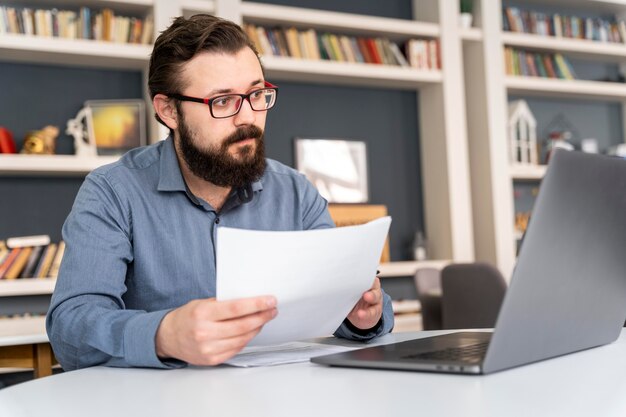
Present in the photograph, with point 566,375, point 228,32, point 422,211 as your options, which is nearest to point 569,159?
point 566,375

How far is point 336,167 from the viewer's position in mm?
5188

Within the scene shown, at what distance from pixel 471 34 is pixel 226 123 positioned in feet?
13.0

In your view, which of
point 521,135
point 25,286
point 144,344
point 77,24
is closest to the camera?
point 144,344

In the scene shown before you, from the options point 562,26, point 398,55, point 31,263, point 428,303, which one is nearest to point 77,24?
point 31,263

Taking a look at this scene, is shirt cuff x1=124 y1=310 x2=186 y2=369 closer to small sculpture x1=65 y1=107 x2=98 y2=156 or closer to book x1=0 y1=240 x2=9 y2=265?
book x1=0 y1=240 x2=9 y2=265

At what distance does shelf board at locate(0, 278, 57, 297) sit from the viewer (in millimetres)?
Result: 4012

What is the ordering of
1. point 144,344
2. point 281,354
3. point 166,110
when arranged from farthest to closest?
point 166,110 < point 281,354 < point 144,344

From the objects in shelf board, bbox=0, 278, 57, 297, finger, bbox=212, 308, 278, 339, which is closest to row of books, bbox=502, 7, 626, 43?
shelf board, bbox=0, 278, 57, 297

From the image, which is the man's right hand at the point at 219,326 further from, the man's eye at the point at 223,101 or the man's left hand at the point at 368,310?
the man's eye at the point at 223,101

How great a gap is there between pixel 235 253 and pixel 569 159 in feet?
1.43

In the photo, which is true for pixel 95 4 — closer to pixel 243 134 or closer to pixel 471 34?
pixel 471 34

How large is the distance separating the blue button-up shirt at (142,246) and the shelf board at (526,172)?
3.78 m

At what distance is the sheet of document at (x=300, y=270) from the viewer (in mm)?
1038

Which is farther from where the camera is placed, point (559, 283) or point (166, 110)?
point (166, 110)
